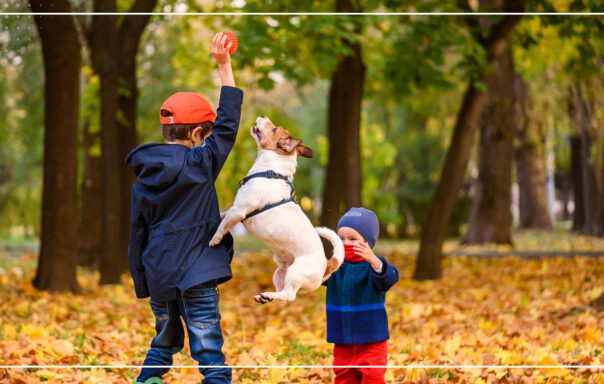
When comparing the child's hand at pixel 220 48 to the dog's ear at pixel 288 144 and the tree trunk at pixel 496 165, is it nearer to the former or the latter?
the dog's ear at pixel 288 144

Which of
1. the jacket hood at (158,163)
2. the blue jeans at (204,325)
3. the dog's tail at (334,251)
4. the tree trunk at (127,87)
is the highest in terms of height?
the tree trunk at (127,87)

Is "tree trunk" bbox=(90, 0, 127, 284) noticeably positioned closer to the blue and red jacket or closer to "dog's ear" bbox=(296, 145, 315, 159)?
the blue and red jacket

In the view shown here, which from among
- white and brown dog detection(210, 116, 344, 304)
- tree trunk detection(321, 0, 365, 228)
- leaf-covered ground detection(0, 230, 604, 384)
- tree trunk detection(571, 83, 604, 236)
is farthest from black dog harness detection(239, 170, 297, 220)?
tree trunk detection(571, 83, 604, 236)

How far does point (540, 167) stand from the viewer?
22484mm

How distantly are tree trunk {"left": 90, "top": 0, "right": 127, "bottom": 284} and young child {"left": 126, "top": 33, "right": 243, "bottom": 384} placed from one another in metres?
4.66

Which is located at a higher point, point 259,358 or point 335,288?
point 335,288

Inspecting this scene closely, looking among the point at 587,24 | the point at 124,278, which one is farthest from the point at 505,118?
the point at 124,278

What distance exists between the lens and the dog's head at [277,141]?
287cm

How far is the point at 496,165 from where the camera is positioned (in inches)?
585

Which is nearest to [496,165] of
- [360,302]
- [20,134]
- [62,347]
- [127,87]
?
[127,87]

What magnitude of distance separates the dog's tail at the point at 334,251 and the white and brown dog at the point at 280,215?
9 cm

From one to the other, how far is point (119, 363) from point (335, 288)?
5.85 ft

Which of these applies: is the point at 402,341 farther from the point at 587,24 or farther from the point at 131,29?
the point at 131,29

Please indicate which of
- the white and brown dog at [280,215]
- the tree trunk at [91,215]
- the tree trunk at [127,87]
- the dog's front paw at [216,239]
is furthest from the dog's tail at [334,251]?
the tree trunk at [91,215]
